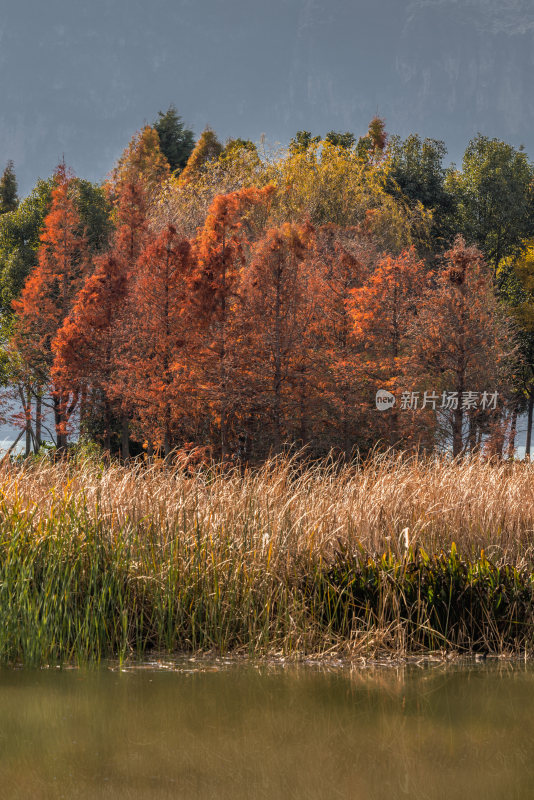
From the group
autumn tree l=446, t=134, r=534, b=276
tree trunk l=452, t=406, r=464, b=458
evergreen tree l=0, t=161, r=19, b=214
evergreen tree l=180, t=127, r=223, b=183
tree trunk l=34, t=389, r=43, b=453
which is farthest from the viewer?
evergreen tree l=180, t=127, r=223, b=183

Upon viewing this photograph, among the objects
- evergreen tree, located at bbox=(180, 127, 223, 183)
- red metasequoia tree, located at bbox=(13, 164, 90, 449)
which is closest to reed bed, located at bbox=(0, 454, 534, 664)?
red metasequoia tree, located at bbox=(13, 164, 90, 449)

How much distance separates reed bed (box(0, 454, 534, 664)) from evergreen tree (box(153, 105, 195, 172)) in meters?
40.3

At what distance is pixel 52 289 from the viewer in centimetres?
2486

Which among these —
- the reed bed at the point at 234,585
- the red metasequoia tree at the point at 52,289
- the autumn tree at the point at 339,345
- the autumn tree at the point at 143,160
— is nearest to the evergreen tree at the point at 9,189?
the autumn tree at the point at 143,160

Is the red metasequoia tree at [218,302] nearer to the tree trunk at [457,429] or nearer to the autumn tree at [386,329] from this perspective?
the autumn tree at [386,329]

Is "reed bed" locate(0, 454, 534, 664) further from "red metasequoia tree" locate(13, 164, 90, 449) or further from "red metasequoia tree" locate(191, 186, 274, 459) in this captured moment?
"red metasequoia tree" locate(13, 164, 90, 449)

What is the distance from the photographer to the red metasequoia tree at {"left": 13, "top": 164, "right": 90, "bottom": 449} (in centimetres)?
2353

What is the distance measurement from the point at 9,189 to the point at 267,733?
35.8 meters

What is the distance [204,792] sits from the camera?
151 inches

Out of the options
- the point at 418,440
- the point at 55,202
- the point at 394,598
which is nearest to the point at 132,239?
the point at 55,202

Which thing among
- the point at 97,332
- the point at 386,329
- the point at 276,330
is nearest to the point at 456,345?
the point at 386,329

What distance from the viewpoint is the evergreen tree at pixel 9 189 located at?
36.1 metres

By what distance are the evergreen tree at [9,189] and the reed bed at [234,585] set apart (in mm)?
31997

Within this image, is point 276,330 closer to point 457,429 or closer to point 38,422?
point 457,429
